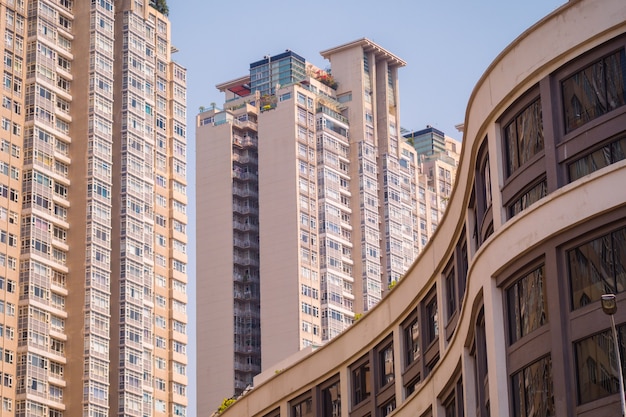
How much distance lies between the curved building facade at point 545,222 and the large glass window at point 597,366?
0.03 meters

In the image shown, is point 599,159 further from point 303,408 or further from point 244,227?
point 244,227

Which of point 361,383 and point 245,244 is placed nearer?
point 361,383

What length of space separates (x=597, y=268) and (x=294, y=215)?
12471 cm

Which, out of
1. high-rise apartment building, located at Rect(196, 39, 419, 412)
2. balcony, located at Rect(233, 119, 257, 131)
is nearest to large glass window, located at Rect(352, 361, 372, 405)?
high-rise apartment building, located at Rect(196, 39, 419, 412)

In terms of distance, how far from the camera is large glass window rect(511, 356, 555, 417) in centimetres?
3164

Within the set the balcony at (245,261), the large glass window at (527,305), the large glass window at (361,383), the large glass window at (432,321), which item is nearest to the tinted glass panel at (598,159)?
the large glass window at (527,305)

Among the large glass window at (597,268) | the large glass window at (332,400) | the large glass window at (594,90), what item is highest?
the large glass window at (594,90)

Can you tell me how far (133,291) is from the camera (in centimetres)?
12750

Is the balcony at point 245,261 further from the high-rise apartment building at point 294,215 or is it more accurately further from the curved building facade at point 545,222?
the curved building facade at point 545,222

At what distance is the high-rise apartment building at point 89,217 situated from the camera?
4670 inches

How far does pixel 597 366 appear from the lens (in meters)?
30.1

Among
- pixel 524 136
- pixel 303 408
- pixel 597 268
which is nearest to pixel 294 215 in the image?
pixel 303 408

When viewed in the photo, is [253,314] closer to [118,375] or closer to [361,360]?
[118,375]

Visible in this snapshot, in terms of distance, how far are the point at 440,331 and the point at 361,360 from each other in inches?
354
